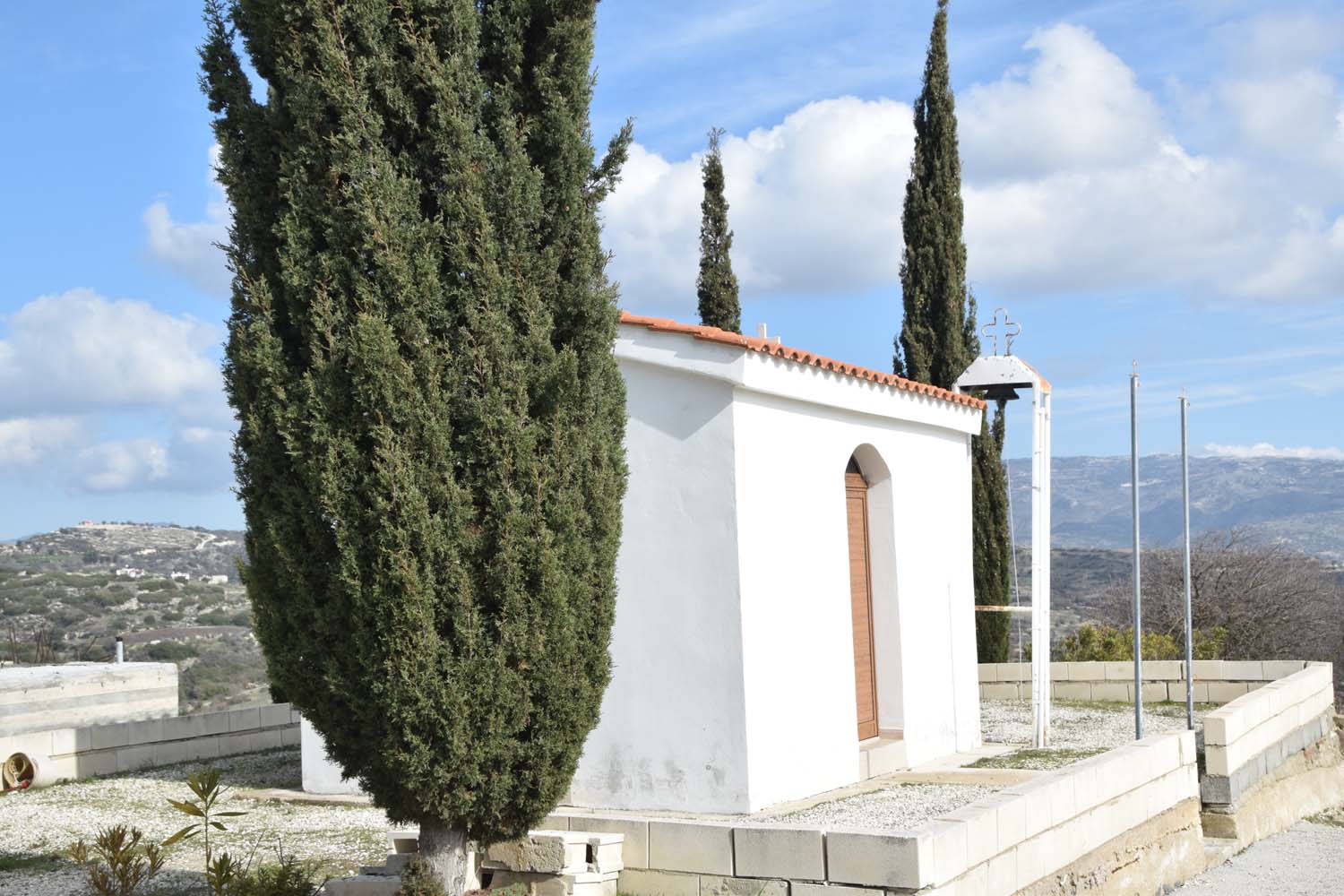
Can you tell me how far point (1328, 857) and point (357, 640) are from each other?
10243 mm

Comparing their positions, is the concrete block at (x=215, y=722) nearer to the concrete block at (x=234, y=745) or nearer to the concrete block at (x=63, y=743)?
the concrete block at (x=234, y=745)

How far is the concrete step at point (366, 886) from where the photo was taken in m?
6.60

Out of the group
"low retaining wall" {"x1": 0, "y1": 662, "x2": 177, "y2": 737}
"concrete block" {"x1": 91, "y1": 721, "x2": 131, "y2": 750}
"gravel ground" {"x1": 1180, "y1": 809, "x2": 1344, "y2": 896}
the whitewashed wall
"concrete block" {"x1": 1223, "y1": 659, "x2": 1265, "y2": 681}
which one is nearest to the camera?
the whitewashed wall

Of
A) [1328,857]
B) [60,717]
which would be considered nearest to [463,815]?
[1328,857]

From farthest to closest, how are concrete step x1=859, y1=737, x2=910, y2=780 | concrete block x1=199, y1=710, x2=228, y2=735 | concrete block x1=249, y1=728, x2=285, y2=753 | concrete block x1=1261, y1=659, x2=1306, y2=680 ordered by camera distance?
1. concrete block x1=1261, y1=659, x2=1306, y2=680
2. concrete block x1=249, y1=728, x2=285, y2=753
3. concrete block x1=199, y1=710, x2=228, y2=735
4. concrete step x1=859, y1=737, x2=910, y2=780

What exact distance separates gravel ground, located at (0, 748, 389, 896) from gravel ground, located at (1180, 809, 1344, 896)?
663 centimetres

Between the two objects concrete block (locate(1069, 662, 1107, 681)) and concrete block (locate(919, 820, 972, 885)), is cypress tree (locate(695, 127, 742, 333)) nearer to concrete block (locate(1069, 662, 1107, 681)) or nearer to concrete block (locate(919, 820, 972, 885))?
concrete block (locate(1069, 662, 1107, 681))

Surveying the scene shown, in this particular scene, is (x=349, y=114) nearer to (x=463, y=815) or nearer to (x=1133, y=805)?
(x=463, y=815)

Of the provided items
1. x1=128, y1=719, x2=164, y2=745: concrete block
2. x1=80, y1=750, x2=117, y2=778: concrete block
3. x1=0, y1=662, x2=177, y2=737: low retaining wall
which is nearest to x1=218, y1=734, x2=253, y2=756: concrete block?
x1=128, y1=719, x2=164, y2=745: concrete block

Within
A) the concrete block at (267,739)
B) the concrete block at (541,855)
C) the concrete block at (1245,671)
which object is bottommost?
the concrete block at (267,739)

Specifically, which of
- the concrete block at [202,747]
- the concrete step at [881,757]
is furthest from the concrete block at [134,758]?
the concrete step at [881,757]

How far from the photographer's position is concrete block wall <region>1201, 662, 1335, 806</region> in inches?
456

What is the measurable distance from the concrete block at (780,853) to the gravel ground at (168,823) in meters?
2.88

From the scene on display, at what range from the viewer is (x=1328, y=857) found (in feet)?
38.7
